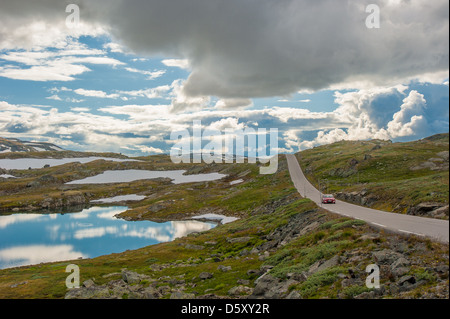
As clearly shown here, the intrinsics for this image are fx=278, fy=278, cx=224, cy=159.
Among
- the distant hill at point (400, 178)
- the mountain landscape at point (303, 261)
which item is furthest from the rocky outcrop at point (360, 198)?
the mountain landscape at point (303, 261)

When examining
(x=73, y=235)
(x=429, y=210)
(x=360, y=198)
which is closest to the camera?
(x=429, y=210)

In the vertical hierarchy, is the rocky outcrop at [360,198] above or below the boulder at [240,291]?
above

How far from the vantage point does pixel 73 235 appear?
86875 mm

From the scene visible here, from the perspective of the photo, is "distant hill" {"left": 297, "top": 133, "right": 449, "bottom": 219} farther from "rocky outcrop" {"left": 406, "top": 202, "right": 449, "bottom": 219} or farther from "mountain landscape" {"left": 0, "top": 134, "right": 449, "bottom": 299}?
"mountain landscape" {"left": 0, "top": 134, "right": 449, "bottom": 299}

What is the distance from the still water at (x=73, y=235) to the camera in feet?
220

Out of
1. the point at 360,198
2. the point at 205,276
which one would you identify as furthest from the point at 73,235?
the point at 360,198

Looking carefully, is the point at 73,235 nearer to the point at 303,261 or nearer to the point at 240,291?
the point at 240,291
